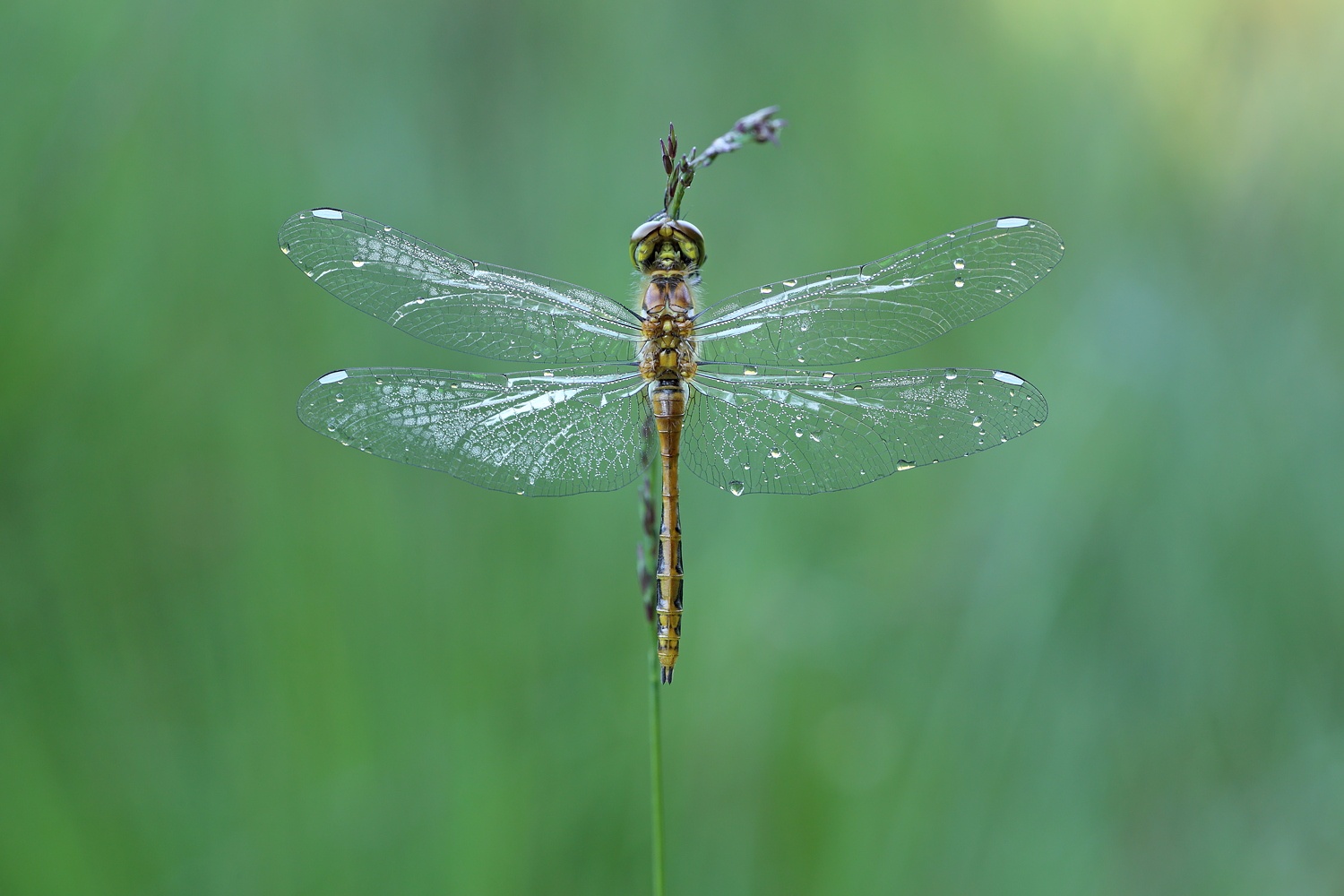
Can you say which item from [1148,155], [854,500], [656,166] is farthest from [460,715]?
[1148,155]

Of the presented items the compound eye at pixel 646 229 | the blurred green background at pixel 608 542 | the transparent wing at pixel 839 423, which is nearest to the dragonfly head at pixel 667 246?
the compound eye at pixel 646 229

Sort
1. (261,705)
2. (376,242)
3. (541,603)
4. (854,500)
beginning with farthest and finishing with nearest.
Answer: (854,500) → (541,603) → (261,705) → (376,242)

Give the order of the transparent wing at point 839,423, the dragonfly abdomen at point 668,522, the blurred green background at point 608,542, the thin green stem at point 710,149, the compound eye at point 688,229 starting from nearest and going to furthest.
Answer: the thin green stem at point 710,149 → the dragonfly abdomen at point 668,522 → the transparent wing at point 839,423 → the compound eye at point 688,229 → the blurred green background at point 608,542

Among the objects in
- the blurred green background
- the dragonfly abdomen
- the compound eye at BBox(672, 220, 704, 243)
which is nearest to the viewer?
the dragonfly abdomen

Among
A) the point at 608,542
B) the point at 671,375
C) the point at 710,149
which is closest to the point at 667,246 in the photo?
the point at 671,375

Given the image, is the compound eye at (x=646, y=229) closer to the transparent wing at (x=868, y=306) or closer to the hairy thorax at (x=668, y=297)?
the hairy thorax at (x=668, y=297)

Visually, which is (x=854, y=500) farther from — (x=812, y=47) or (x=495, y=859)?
(x=812, y=47)

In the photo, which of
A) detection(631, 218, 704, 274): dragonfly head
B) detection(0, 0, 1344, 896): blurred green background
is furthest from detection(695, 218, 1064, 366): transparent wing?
detection(0, 0, 1344, 896): blurred green background

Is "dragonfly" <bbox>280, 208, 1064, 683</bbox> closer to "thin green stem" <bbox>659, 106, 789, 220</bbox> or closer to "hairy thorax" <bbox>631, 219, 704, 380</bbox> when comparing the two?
"hairy thorax" <bbox>631, 219, 704, 380</bbox>
